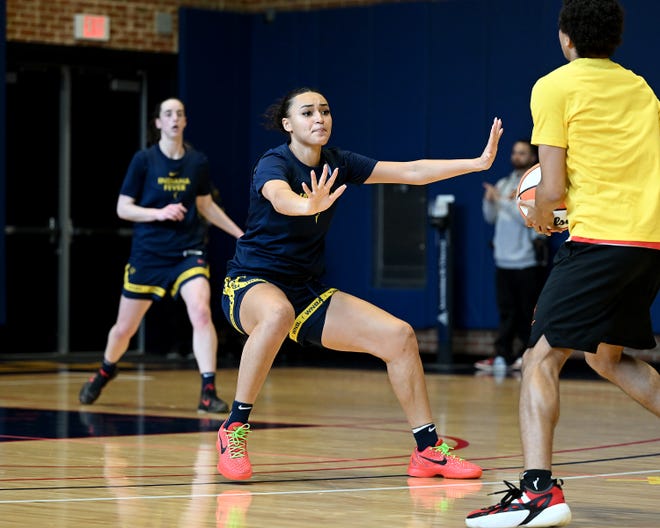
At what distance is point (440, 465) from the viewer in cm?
555

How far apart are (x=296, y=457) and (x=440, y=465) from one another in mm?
909

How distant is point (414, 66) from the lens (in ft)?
43.4

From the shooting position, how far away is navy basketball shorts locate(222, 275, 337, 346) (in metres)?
5.65

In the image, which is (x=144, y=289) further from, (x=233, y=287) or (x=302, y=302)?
(x=302, y=302)

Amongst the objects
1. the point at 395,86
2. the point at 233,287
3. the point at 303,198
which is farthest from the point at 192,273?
the point at 395,86

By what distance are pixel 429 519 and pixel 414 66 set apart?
905 cm

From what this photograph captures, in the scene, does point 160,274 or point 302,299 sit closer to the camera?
point 302,299

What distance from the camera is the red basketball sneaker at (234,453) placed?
542cm

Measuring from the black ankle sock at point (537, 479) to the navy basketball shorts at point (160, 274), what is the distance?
4268 mm

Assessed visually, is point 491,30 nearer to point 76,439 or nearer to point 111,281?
point 111,281

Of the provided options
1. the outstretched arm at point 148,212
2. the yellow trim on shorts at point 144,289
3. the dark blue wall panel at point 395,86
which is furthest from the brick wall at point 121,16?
the yellow trim on shorts at point 144,289

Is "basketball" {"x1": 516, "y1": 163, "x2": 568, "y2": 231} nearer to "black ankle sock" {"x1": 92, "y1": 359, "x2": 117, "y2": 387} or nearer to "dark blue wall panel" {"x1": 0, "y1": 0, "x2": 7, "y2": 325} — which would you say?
"black ankle sock" {"x1": 92, "y1": 359, "x2": 117, "y2": 387}

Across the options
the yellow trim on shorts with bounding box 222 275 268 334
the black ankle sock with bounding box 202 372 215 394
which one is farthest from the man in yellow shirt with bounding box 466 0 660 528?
the black ankle sock with bounding box 202 372 215 394

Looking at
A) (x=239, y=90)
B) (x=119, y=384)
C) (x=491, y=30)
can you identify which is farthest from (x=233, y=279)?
(x=239, y=90)
